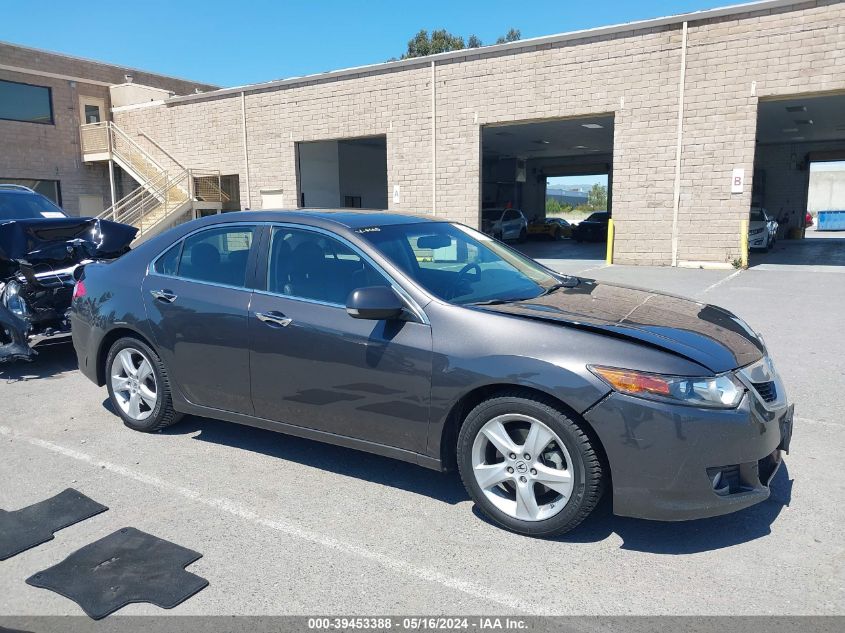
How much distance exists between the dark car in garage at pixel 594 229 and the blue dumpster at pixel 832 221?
59.9ft

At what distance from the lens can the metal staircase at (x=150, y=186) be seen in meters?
24.3

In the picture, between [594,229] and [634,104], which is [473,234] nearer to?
[634,104]

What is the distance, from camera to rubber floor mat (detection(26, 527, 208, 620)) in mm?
2916

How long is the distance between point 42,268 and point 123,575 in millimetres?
5161

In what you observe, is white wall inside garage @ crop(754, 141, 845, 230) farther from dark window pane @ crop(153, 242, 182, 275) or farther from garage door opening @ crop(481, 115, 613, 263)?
dark window pane @ crop(153, 242, 182, 275)

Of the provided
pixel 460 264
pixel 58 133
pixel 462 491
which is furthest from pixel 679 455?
pixel 58 133

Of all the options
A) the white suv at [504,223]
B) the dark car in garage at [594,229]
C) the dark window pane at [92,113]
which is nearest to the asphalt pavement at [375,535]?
the white suv at [504,223]

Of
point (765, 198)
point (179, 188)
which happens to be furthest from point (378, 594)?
point (765, 198)

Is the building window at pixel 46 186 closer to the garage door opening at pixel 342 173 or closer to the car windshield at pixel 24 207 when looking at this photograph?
the garage door opening at pixel 342 173

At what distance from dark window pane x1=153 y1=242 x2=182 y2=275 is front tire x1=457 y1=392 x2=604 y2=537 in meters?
2.58

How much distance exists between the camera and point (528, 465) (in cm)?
333

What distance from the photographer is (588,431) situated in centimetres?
321

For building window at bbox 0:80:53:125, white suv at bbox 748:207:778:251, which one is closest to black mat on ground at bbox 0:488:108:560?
white suv at bbox 748:207:778:251

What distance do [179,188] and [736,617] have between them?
84.2 ft
